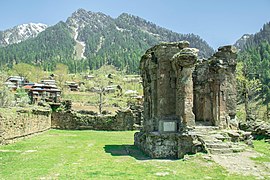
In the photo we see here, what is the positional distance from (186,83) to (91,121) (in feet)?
75.1

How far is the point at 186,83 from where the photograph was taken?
1625 cm

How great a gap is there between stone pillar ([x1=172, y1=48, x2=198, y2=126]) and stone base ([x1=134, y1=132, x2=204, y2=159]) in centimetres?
103

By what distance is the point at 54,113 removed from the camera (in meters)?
36.9

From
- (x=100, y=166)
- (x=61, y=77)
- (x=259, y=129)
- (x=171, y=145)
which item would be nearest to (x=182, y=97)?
(x=171, y=145)

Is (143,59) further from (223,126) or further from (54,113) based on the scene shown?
(54,113)

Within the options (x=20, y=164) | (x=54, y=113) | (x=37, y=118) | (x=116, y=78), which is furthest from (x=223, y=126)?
(x=116, y=78)

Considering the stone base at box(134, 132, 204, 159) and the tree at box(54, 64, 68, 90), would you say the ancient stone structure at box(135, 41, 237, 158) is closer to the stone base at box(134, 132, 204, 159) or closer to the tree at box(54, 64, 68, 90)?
the stone base at box(134, 132, 204, 159)

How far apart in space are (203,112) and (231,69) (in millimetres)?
3610

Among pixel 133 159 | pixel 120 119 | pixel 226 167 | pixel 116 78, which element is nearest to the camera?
pixel 226 167

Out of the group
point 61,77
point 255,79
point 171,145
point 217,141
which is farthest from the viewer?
point 61,77

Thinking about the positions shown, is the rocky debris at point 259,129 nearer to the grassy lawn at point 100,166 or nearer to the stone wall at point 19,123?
the grassy lawn at point 100,166

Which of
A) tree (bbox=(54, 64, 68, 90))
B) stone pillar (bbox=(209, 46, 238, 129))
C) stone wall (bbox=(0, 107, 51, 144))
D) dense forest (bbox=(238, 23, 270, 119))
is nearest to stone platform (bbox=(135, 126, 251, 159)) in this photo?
stone pillar (bbox=(209, 46, 238, 129))

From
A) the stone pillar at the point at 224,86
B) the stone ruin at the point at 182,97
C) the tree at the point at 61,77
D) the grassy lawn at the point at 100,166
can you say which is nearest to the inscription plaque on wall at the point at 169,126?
the stone ruin at the point at 182,97

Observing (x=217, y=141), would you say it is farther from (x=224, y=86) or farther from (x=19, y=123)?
(x=19, y=123)
